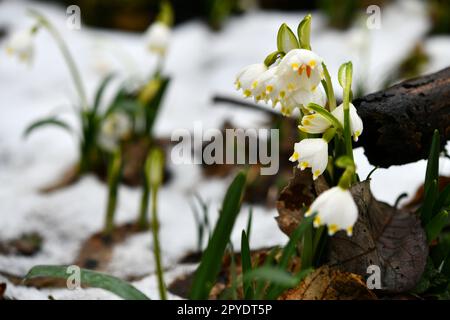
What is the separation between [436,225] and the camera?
1.18m

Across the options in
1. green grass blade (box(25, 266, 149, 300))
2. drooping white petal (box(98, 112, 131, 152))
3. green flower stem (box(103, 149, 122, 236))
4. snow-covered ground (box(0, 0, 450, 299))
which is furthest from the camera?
drooping white petal (box(98, 112, 131, 152))

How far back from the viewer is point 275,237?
1713mm

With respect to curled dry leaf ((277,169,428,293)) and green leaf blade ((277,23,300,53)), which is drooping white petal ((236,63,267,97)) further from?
curled dry leaf ((277,169,428,293))

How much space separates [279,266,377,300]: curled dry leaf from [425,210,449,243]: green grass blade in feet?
0.56

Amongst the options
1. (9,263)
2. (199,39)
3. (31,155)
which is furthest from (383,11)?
(9,263)

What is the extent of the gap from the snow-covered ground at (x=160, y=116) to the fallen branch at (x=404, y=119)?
1.54ft

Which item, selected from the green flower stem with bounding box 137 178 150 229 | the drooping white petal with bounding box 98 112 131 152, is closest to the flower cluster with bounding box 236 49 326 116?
the green flower stem with bounding box 137 178 150 229

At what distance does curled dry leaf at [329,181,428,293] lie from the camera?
116 centimetres

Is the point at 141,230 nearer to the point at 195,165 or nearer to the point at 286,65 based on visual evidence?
the point at 195,165

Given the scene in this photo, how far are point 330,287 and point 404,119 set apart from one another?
0.36 m

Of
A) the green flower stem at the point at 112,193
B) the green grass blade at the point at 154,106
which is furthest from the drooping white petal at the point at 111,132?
the green flower stem at the point at 112,193

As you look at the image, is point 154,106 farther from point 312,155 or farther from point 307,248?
point 312,155

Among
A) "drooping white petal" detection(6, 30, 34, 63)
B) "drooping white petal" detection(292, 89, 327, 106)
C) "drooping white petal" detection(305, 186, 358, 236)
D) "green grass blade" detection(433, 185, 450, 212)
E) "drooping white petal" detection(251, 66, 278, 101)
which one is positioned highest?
"drooping white petal" detection(6, 30, 34, 63)

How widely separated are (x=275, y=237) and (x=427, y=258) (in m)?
0.56
